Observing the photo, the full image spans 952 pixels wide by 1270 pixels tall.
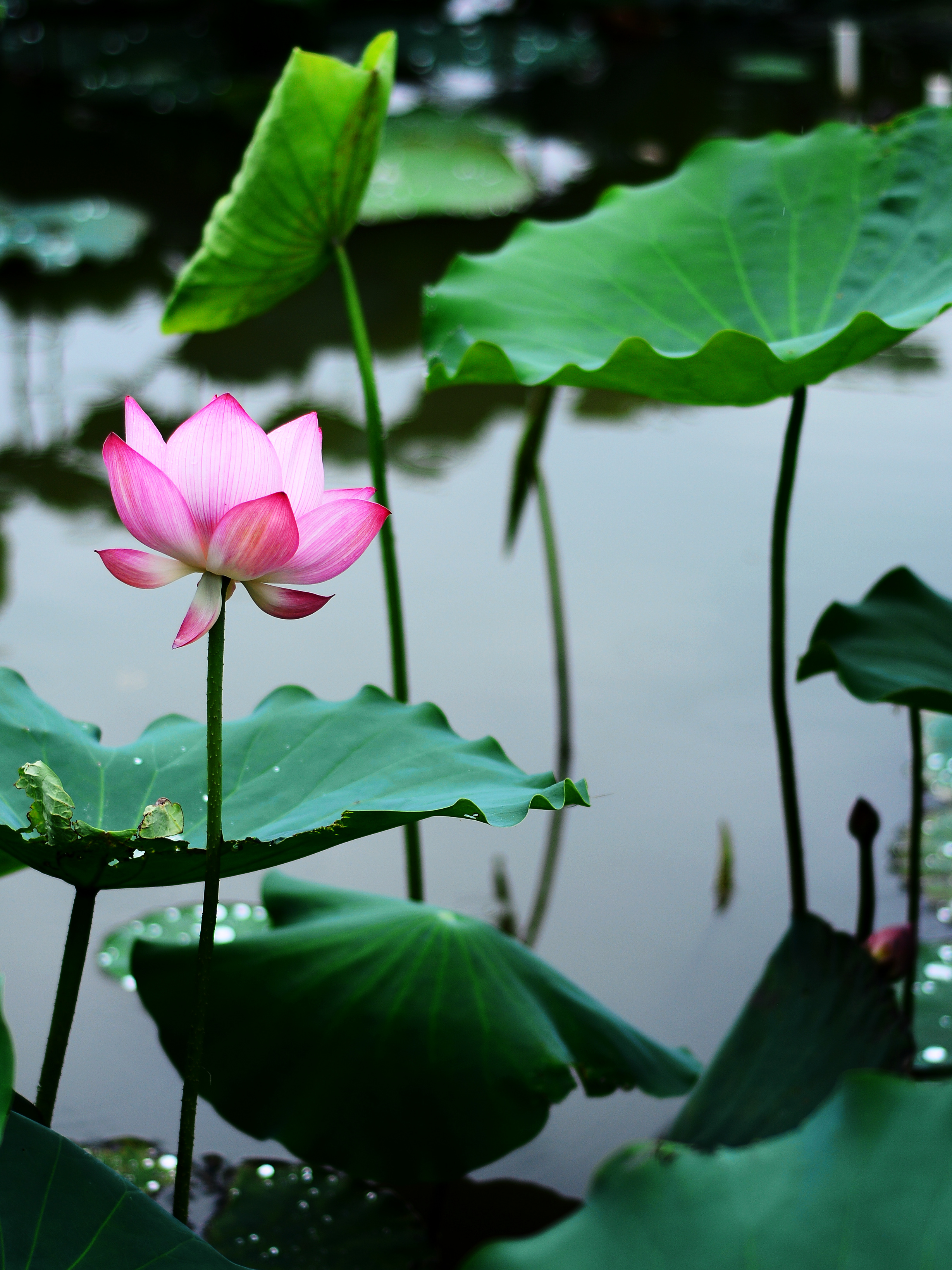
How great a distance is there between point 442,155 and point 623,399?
4.86 ft

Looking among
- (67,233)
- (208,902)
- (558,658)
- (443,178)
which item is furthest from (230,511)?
(443,178)

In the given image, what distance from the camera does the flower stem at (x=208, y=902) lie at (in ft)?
1.67

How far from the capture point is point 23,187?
337 centimetres

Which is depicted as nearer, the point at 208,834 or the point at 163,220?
the point at 208,834

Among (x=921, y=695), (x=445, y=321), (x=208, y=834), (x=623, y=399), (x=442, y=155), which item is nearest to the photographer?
(x=208, y=834)

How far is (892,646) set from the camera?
3.13 ft

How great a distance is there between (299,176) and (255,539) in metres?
0.59

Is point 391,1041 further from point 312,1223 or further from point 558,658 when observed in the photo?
point 558,658

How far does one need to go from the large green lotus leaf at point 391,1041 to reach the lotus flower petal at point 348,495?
41 cm

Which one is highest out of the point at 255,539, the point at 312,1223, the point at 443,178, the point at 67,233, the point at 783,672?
the point at 443,178

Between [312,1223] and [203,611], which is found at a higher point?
[203,611]

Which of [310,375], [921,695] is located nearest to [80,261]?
[310,375]

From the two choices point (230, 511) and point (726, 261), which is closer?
point (230, 511)

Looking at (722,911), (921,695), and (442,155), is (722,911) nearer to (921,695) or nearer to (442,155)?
(921,695)
